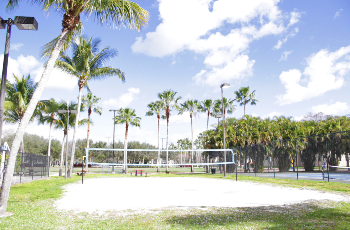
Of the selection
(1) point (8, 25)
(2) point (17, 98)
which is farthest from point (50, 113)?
(1) point (8, 25)

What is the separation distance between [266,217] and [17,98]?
2633cm

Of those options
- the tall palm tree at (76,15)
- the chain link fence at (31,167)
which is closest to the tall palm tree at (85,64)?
the chain link fence at (31,167)

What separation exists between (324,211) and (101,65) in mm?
21001

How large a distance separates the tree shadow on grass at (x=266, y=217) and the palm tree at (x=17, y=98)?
2343 cm

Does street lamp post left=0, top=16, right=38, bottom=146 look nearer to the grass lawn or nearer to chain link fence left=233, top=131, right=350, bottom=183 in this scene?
the grass lawn

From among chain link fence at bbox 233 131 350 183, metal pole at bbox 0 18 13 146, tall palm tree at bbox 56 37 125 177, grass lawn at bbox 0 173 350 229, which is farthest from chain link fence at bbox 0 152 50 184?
chain link fence at bbox 233 131 350 183

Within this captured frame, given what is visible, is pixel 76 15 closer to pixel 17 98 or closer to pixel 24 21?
pixel 24 21

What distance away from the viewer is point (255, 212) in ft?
21.8

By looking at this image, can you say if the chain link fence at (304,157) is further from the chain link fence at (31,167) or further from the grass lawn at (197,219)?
the chain link fence at (31,167)

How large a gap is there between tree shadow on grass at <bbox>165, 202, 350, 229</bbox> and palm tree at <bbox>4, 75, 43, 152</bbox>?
23430 millimetres

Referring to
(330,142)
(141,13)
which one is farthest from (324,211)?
(330,142)

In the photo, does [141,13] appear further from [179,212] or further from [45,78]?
[179,212]

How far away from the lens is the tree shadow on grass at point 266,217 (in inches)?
207

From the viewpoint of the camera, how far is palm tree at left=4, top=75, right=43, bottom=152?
24406 millimetres
